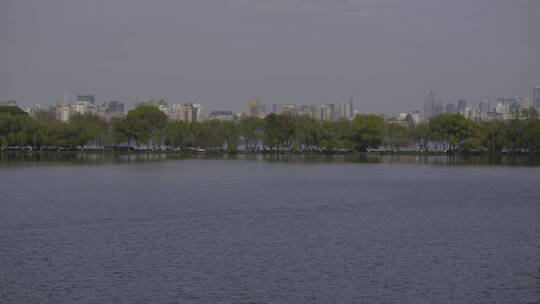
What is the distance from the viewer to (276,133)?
79812 mm

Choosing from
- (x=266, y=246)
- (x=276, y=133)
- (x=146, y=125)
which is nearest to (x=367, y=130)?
(x=276, y=133)

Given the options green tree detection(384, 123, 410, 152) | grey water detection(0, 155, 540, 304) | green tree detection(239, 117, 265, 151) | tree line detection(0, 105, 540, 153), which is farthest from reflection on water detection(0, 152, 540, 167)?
grey water detection(0, 155, 540, 304)

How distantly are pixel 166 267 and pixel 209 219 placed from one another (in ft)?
20.0

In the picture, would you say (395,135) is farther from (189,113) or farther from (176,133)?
(189,113)

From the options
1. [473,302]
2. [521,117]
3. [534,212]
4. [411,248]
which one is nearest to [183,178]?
[534,212]

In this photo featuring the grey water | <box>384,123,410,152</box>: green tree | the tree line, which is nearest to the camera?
the grey water

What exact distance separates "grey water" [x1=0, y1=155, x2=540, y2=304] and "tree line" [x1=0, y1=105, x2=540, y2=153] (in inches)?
1953

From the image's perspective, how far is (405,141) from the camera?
86750 millimetres

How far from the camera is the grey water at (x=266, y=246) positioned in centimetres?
1084

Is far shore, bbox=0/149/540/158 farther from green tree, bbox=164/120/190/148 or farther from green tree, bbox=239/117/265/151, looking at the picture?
green tree, bbox=239/117/265/151

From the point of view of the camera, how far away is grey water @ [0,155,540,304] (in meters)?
10.8

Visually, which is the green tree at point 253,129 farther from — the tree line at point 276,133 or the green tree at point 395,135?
the green tree at point 395,135

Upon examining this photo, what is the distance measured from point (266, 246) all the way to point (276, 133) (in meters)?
65.4

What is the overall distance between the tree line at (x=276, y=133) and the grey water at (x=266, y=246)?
4960 centimetres
